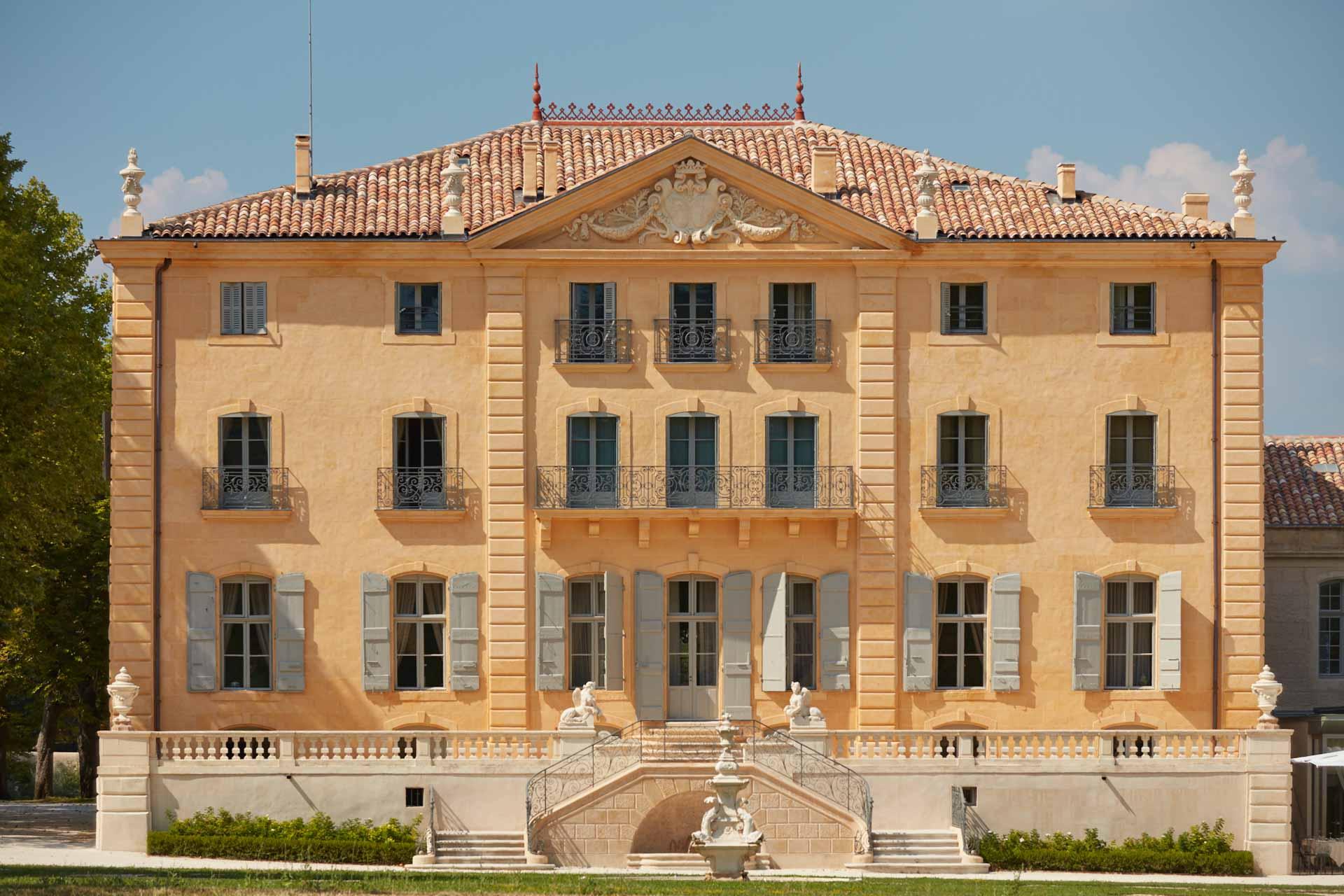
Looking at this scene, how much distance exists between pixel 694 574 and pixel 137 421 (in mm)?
10582

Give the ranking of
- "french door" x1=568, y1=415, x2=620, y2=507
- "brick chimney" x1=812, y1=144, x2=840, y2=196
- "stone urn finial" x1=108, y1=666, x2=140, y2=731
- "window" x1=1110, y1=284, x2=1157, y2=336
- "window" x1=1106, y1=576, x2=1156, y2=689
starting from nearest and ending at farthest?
"stone urn finial" x1=108, y1=666, x2=140, y2=731 → "french door" x1=568, y1=415, x2=620, y2=507 → "window" x1=1106, y1=576, x2=1156, y2=689 → "window" x1=1110, y1=284, x2=1157, y2=336 → "brick chimney" x1=812, y1=144, x2=840, y2=196

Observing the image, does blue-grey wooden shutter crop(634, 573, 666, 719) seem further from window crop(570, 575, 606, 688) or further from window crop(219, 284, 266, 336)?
window crop(219, 284, 266, 336)

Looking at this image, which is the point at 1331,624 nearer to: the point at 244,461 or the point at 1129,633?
the point at 1129,633

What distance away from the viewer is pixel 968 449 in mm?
38219

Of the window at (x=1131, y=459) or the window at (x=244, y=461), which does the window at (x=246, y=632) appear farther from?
the window at (x=1131, y=459)

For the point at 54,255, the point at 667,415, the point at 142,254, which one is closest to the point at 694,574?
the point at 667,415

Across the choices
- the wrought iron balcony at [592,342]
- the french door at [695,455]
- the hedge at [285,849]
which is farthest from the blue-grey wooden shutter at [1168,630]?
the hedge at [285,849]

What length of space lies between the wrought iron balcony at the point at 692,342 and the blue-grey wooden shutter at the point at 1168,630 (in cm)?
904

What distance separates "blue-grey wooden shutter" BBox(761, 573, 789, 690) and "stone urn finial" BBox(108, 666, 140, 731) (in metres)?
11.2

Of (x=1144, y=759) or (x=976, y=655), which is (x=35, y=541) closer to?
(x=976, y=655)

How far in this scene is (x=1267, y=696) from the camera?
35.7 m

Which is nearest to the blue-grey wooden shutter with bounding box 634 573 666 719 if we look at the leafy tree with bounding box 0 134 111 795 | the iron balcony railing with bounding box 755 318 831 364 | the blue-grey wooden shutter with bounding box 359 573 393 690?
the blue-grey wooden shutter with bounding box 359 573 393 690

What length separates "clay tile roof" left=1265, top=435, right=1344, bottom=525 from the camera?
4144cm

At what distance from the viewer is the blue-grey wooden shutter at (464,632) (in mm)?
37438
